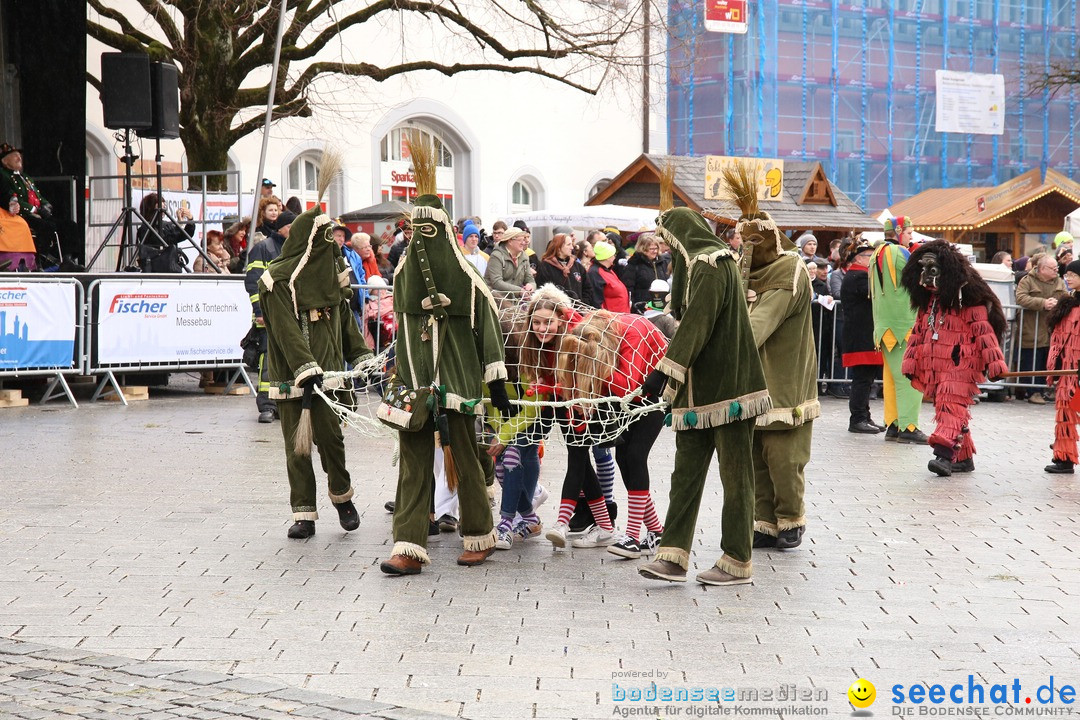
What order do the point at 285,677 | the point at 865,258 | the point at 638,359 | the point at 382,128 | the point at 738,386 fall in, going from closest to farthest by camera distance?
the point at 285,677, the point at 738,386, the point at 638,359, the point at 865,258, the point at 382,128

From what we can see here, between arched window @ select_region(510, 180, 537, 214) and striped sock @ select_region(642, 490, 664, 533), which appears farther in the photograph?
arched window @ select_region(510, 180, 537, 214)

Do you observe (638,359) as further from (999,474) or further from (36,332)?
(36,332)

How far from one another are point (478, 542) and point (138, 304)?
26.0ft

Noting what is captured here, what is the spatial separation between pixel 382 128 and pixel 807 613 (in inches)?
864

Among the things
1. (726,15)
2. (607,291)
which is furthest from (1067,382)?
(726,15)

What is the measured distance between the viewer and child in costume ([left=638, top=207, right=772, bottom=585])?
21.4 feet

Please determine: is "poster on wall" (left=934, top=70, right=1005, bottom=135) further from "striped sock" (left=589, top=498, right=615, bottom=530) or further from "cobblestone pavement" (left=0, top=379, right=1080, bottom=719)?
"striped sock" (left=589, top=498, right=615, bottom=530)

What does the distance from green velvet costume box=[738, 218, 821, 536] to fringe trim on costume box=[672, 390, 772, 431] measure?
0.78 meters

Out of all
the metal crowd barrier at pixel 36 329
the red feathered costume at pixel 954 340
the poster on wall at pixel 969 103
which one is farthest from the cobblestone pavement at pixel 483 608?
the poster on wall at pixel 969 103

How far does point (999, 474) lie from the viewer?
10.3 metres

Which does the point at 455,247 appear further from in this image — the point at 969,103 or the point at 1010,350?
the point at 969,103

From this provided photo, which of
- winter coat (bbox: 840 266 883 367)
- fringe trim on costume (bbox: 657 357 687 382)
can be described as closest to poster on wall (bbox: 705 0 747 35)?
winter coat (bbox: 840 266 883 367)

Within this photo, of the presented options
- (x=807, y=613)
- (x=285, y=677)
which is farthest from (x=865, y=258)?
(x=285, y=677)

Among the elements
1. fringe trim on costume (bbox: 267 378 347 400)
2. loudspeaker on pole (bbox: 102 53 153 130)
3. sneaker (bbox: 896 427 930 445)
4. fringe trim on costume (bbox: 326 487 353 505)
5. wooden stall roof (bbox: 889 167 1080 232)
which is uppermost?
loudspeaker on pole (bbox: 102 53 153 130)
